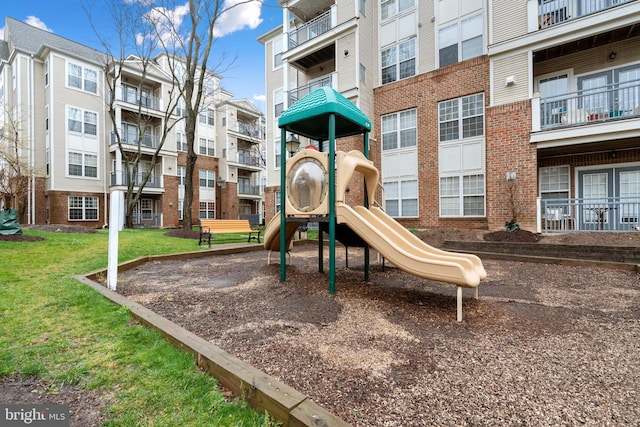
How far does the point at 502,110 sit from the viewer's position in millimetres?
12039

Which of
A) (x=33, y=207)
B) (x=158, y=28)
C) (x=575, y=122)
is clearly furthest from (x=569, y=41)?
(x=33, y=207)

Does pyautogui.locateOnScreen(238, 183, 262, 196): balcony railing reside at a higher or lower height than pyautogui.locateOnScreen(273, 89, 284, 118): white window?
lower

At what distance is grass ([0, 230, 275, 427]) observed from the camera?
2002 millimetres

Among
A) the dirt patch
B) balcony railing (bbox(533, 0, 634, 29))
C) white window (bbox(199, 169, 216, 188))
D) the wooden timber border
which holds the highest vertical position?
balcony railing (bbox(533, 0, 634, 29))

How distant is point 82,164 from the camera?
2303cm

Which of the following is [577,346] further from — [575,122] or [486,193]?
[575,122]

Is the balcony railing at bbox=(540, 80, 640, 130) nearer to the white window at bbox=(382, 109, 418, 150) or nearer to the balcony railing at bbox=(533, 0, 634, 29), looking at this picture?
the balcony railing at bbox=(533, 0, 634, 29)

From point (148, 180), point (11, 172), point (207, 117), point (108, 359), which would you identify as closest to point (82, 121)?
point (148, 180)

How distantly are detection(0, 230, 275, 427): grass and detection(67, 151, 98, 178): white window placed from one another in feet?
73.4

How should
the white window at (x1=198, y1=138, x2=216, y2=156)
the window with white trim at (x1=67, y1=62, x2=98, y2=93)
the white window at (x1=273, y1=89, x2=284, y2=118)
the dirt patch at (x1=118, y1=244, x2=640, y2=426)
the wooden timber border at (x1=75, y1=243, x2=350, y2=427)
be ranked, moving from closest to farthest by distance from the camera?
the wooden timber border at (x1=75, y1=243, x2=350, y2=427)
the dirt patch at (x1=118, y1=244, x2=640, y2=426)
the white window at (x1=273, y1=89, x2=284, y2=118)
the window with white trim at (x1=67, y1=62, x2=98, y2=93)
the white window at (x1=198, y1=138, x2=216, y2=156)

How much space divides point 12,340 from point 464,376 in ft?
14.4

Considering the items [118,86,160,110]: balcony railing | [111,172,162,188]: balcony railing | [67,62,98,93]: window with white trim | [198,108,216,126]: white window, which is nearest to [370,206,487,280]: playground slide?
[111,172,162,188]: balcony railing

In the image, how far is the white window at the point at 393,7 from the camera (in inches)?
597

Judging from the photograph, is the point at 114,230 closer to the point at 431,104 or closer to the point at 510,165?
the point at 510,165
